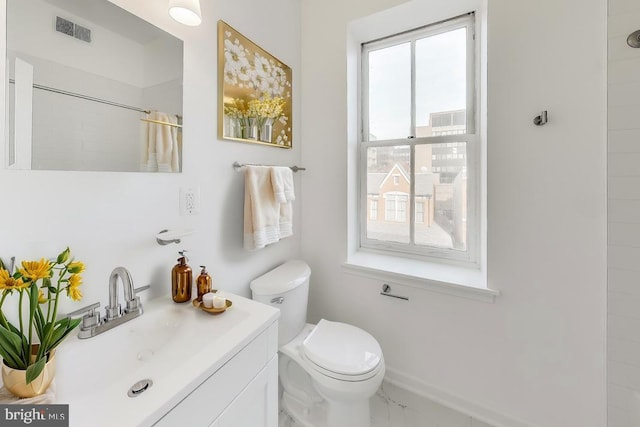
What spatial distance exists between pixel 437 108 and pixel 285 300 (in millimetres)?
1466

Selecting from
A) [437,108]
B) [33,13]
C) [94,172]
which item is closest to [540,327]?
[437,108]

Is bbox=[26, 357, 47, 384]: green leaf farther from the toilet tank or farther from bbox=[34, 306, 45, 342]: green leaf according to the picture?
the toilet tank

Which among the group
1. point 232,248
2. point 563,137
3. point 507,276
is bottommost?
point 507,276

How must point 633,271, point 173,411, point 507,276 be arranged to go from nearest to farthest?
point 173,411, point 633,271, point 507,276

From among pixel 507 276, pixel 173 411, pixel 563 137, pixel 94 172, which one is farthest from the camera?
pixel 507 276

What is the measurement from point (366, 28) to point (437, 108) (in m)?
0.69

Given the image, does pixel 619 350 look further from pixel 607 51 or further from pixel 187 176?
pixel 187 176

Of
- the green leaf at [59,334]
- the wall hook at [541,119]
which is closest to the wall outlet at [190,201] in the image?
the green leaf at [59,334]

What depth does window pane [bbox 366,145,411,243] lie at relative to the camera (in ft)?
5.59

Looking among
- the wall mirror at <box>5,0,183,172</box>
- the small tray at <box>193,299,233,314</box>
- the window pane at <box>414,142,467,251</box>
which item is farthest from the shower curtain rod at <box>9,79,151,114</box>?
the window pane at <box>414,142,467,251</box>

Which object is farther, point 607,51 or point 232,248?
point 232,248

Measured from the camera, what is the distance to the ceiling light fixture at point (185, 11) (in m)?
0.88

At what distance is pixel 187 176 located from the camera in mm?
1056

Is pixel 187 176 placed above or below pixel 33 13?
below
